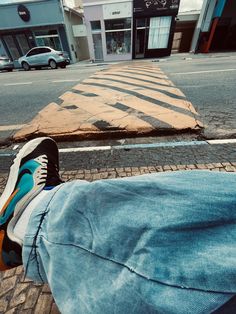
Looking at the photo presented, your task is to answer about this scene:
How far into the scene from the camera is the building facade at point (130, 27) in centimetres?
1188

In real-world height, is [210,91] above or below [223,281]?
below

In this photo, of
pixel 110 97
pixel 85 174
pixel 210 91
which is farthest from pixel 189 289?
pixel 210 91

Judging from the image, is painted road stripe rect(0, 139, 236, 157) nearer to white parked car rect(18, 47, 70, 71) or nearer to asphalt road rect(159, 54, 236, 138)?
asphalt road rect(159, 54, 236, 138)

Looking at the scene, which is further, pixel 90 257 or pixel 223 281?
pixel 90 257

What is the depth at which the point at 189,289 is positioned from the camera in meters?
0.54

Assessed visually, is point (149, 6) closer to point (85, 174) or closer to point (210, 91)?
point (210, 91)

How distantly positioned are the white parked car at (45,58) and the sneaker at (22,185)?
38.2 ft

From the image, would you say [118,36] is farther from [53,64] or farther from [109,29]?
[53,64]

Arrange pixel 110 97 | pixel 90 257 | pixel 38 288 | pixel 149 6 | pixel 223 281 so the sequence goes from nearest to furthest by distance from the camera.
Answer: pixel 223 281 → pixel 90 257 → pixel 38 288 → pixel 110 97 → pixel 149 6

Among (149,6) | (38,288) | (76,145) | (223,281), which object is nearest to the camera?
(223,281)

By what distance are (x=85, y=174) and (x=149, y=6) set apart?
14275mm

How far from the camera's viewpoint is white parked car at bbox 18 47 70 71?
1106 centimetres

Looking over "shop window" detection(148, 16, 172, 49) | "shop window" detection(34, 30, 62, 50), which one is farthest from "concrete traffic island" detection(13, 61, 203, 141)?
"shop window" detection(34, 30, 62, 50)

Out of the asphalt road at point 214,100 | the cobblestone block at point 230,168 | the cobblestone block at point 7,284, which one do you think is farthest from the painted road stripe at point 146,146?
the cobblestone block at point 7,284
